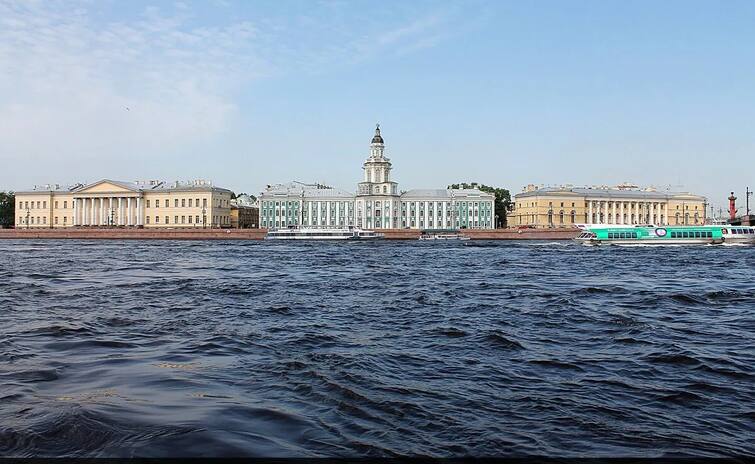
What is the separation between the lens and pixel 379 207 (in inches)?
3807

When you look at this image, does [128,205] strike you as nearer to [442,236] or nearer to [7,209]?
[7,209]

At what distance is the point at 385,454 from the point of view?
4445mm

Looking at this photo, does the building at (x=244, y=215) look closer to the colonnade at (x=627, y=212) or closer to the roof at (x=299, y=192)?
the roof at (x=299, y=192)

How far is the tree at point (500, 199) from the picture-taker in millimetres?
107812

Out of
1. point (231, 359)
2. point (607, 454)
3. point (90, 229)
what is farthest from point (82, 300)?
point (90, 229)

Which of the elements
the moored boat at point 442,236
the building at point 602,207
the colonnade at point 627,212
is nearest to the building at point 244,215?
the moored boat at point 442,236

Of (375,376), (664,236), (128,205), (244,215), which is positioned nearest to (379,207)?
(244,215)

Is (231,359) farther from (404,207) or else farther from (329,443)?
(404,207)

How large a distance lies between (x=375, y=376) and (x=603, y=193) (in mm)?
99798

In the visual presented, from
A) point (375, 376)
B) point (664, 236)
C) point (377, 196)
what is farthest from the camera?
point (377, 196)

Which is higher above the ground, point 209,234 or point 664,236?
point 209,234

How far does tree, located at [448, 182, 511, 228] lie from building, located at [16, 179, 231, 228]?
133 feet

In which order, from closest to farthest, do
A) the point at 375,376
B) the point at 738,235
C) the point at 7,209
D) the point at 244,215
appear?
1. the point at 375,376
2. the point at 738,235
3. the point at 7,209
4. the point at 244,215

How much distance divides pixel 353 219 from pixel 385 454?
92.4m
